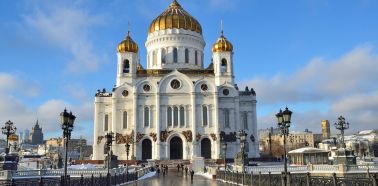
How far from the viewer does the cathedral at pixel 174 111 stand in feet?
172

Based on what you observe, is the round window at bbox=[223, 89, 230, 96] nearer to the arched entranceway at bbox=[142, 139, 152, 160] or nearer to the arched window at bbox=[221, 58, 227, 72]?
the arched window at bbox=[221, 58, 227, 72]

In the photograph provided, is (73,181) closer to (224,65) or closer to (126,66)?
(126,66)

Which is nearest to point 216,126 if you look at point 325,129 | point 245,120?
point 245,120

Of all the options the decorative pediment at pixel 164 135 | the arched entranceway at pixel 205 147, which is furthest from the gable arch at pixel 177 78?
the arched entranceway at pixel 205 147

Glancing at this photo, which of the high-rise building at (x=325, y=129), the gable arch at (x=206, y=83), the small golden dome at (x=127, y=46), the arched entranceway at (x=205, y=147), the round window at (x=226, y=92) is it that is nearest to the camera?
the arched entranceway at (x=205, y=147)

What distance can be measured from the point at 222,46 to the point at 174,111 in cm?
1109

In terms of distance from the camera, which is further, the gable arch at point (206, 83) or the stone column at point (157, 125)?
the gable arch at point (206, 83)

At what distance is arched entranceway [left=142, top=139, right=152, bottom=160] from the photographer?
2080 inches

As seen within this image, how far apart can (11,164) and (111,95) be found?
27.7 m

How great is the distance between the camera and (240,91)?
5847 cm

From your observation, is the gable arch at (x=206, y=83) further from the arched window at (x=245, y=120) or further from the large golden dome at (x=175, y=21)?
the large golden dome at (x=175, y=21)

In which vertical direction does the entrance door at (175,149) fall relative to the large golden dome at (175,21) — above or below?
below

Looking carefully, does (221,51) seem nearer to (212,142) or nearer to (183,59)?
(183,59)

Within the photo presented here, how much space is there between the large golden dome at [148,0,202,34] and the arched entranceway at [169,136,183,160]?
55.1 ft
